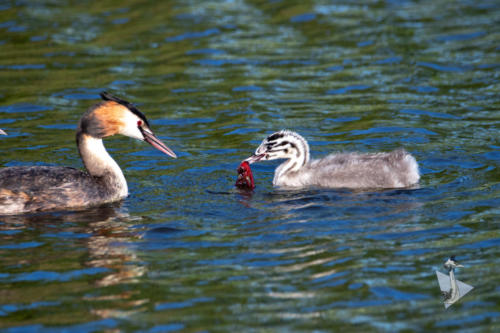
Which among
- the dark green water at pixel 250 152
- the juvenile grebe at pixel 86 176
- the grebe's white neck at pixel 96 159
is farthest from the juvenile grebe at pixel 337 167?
the grebe's white neck at pixel 96 159

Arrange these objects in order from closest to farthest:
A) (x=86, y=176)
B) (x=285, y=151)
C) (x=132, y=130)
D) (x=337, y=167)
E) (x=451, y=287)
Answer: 1. (x=451, y=287)
2. (x=86, y=176)
3. (x=132, y=130)
4. (x=337, y=167)
5. (x=285, y=151)

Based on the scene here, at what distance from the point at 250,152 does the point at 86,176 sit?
9.11ft

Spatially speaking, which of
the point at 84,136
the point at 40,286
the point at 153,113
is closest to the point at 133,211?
the point at 84,136

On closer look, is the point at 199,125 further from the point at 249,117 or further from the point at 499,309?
the point at 499,309

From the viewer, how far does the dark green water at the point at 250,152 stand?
7031 millimetres

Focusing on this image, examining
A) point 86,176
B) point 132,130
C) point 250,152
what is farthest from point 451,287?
point 250,152

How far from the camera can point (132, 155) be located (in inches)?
485

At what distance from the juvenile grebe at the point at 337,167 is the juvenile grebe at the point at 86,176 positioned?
1460mm

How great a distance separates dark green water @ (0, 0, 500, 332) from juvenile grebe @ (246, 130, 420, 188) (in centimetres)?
35

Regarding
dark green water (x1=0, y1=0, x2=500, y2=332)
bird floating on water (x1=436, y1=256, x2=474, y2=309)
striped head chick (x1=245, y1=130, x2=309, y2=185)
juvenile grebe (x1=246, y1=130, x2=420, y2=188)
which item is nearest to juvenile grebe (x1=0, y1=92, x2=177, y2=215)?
dark green water (x1=0, y1=0, x2=500, y2=332)

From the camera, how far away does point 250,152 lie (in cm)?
1218

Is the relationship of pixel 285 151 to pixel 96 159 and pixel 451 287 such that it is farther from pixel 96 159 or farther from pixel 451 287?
pixel 451 287

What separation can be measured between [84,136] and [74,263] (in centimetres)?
273

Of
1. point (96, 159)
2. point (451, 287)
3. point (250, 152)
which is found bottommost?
point (451, 287)
